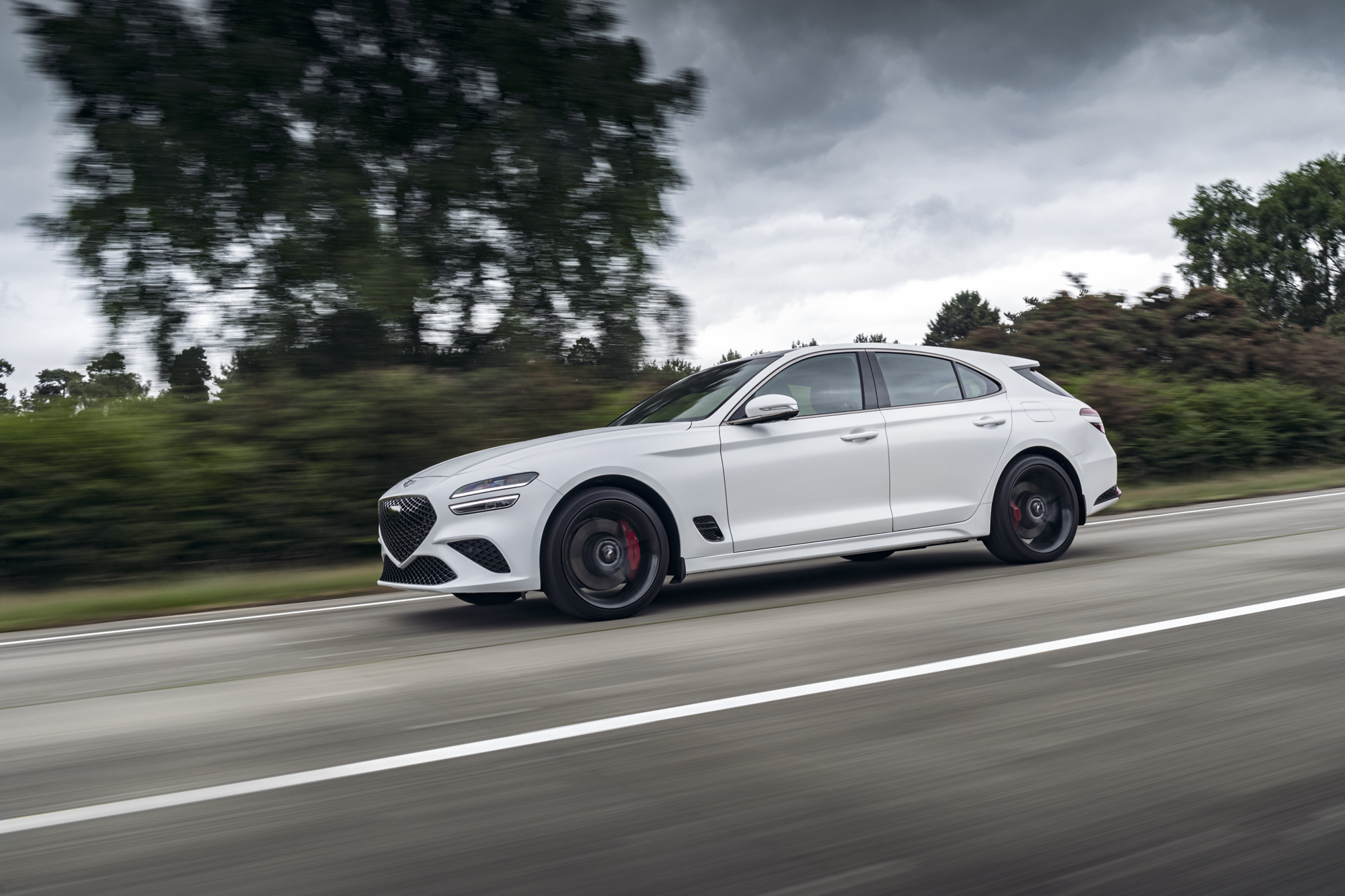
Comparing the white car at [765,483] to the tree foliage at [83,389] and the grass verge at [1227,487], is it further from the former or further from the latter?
the grass verge at [1227,487]

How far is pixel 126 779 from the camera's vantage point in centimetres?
362

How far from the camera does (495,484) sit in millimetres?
6199

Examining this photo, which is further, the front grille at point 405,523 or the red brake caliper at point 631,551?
the red brake caliper at point 631,551

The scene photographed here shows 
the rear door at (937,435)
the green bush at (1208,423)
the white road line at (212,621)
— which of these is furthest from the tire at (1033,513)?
the green bush at (1208,423)

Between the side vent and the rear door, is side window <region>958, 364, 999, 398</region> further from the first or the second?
the side vent

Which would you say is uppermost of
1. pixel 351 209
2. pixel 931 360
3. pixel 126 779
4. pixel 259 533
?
pixel 351 209

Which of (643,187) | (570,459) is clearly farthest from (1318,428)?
(570,459)

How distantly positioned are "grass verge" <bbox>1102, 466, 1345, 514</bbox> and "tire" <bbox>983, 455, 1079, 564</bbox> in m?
5.10

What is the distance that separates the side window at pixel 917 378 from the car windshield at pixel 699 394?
2.63ft

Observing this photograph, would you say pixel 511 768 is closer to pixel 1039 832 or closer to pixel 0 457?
pixel 1039 832

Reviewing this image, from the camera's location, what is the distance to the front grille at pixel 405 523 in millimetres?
6301

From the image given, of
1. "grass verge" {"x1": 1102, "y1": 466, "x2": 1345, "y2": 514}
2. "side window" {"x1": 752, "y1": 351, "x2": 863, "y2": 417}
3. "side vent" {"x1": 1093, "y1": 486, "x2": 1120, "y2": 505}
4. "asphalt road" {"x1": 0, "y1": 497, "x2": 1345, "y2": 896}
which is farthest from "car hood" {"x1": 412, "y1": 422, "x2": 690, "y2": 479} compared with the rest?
"grass verge" {"x1": 1102, "y1": 466, "x2": 1345, "y2": 514}

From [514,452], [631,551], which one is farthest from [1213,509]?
[514,452]

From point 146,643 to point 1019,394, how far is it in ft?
19.9
